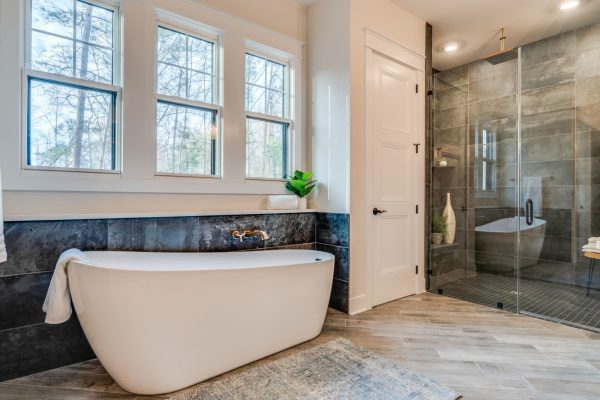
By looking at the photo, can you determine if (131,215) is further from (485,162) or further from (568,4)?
(568,4)

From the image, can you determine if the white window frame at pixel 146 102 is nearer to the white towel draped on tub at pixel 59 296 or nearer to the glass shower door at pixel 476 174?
the white towel draped on tub at pixel 59 296

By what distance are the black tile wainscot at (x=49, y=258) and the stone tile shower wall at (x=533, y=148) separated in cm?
262

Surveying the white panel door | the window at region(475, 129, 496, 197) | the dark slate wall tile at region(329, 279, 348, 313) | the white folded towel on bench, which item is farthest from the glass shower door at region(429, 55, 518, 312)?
the dark slate wall tile at region(329, 279, 348, 313)

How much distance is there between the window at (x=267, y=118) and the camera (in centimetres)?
281

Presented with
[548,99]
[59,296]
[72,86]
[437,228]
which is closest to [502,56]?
[548,99]

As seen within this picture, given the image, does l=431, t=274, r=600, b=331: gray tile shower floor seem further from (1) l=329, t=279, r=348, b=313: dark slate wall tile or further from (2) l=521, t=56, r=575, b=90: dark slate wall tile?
(2) l=521, t=56, r=575, b=90: dark slate wall tile

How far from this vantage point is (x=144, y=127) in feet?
7.23

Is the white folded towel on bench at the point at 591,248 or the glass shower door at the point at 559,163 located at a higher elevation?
the glass shower door at the point at 559,163

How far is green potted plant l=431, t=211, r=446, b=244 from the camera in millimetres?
3381

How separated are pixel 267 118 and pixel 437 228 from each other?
2197 mm

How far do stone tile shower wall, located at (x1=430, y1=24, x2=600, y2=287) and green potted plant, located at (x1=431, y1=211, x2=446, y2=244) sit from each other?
87mm

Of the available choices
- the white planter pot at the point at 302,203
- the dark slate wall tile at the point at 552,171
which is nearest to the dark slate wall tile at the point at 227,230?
the white planter pot at the point at 302,203

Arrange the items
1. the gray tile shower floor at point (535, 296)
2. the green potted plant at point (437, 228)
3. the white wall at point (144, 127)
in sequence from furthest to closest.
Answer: the green potted plant at point (437, 228) → the gray tile shower floor at point (535, 296) → the white wall at point (144, 127)

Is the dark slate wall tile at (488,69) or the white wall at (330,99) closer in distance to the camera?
the white wall at (330,99)
